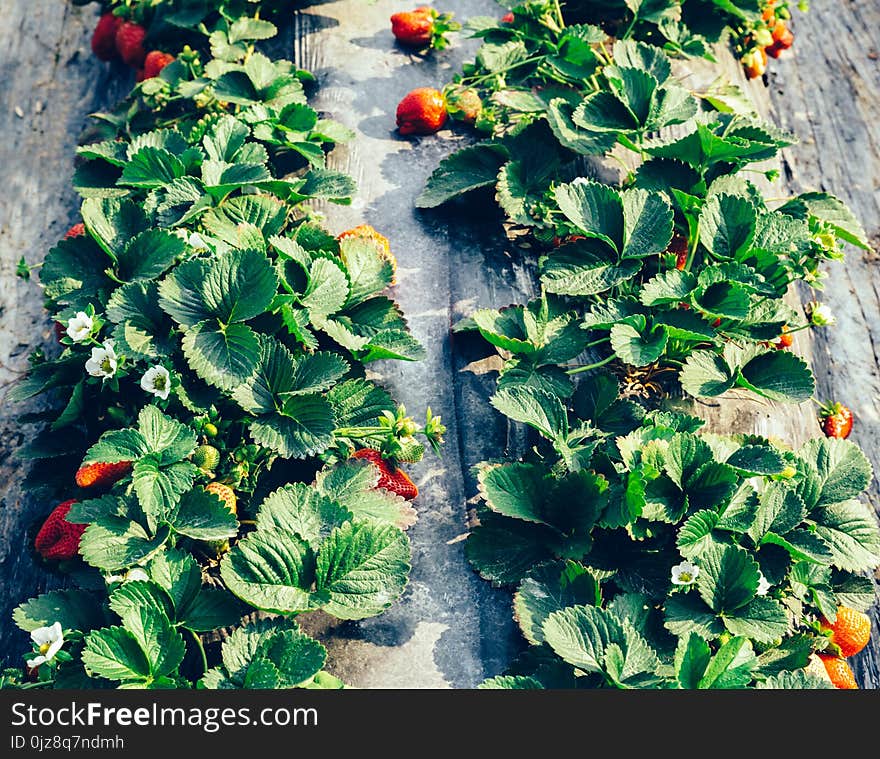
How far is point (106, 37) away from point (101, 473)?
1.98m

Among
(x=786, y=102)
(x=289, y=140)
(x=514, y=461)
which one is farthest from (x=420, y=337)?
(x=786, y=102)

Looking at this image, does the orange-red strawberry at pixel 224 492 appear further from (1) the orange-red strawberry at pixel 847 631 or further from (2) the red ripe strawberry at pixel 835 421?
(2) the red ripe strawberry at pixel 835 421

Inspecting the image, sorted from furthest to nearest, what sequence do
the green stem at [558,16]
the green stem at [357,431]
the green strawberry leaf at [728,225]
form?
the green stem at [558,16] → the green strawberry leaf at [728,225] → the green stem at [357,431]

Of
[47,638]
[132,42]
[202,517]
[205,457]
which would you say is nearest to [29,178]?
[132,42]

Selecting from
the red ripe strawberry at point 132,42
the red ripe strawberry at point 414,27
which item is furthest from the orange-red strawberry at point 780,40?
the red ripe strawberry at point 132,42

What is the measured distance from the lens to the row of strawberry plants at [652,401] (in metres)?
1.76

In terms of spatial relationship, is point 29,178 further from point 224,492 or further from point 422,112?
point 224,492

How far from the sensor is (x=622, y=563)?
73.7 inches

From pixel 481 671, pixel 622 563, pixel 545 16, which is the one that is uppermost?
pixel 545 16

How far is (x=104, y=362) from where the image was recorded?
1.94 metres

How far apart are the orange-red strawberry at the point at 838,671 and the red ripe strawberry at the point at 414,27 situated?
6.33 feet

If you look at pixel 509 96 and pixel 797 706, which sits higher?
pixel 509 96

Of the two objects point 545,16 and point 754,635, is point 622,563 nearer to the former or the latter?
point 754,635

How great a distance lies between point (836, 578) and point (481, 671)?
74 cm
